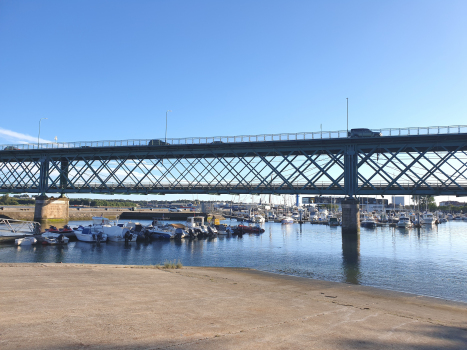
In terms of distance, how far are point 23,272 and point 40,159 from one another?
275 ft

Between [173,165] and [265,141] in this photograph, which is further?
[173,165]

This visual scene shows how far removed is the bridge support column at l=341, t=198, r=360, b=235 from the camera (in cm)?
6450

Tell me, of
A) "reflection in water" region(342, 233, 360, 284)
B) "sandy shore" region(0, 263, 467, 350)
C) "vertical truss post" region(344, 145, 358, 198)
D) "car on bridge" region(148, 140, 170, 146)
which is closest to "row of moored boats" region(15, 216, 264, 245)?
"car on bridge" region(148, 140, 170, 146)

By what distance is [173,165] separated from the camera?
78.9m

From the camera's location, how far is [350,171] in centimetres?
6538

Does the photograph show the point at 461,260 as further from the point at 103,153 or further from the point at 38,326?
the point at 103,153

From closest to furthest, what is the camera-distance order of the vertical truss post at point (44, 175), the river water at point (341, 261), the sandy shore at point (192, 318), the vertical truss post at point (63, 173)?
the sandy shore at point (192, 318)
the river water at point (341, 261)
the vertical truss post at point (63, 173)
the vertical truss post at point (44, 175)

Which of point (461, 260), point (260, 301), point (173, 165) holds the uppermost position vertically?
point (173, 165)

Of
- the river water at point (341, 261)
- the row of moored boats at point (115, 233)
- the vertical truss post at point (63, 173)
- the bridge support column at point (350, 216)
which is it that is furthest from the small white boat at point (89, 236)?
the bridge support column at point (350, 216)

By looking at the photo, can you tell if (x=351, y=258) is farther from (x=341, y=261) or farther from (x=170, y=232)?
(x=170, y=232)

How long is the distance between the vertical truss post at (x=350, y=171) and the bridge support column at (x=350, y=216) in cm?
161

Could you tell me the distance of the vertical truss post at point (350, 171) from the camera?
6519 cm

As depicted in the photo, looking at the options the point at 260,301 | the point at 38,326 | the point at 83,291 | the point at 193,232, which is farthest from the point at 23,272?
the point at 193,232

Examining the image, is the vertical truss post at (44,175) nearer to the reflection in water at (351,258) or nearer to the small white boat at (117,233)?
the small white boat at (117,233)
